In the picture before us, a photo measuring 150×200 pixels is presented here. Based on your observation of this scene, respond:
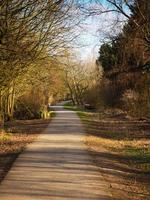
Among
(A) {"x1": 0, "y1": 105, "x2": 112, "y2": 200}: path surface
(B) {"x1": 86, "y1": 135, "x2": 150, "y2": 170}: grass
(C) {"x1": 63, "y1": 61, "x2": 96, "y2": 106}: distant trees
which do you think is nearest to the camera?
(A) {"x1": 0, "y1": 105, "x2": 112, "y2": 200}: path surface

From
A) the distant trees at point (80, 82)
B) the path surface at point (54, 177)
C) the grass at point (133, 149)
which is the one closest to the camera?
the path surface at point (54, 177)

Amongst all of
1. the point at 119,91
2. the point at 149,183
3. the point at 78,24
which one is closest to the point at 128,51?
the point at 78,24

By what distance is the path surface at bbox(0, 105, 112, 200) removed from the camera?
973 cm

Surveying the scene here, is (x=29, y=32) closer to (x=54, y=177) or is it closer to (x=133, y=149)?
(x=133, y=149)

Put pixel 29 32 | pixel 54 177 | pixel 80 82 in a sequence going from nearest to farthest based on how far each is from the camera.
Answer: pixel 54 177
pixel 29 32
pixel 80 82

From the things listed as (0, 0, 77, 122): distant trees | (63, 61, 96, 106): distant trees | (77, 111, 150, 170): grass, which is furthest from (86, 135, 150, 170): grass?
(63, 61, 96, 106): distant trees

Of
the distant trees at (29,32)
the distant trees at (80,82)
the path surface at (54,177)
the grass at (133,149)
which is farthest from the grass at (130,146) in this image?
the distant trees at (80,82)

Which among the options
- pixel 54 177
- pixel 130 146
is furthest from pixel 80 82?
pixel 54 177

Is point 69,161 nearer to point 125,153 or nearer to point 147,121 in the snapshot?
point 125,153

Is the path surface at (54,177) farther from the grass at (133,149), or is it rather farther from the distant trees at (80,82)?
the distant trees at (80,82)

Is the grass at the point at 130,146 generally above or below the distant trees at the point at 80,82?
below

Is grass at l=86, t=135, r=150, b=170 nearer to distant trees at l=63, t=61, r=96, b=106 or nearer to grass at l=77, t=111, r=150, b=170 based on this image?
grass at l=77, t=111, r=150, b=170

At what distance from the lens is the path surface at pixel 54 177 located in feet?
31.9

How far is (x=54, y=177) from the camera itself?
11703 mm
